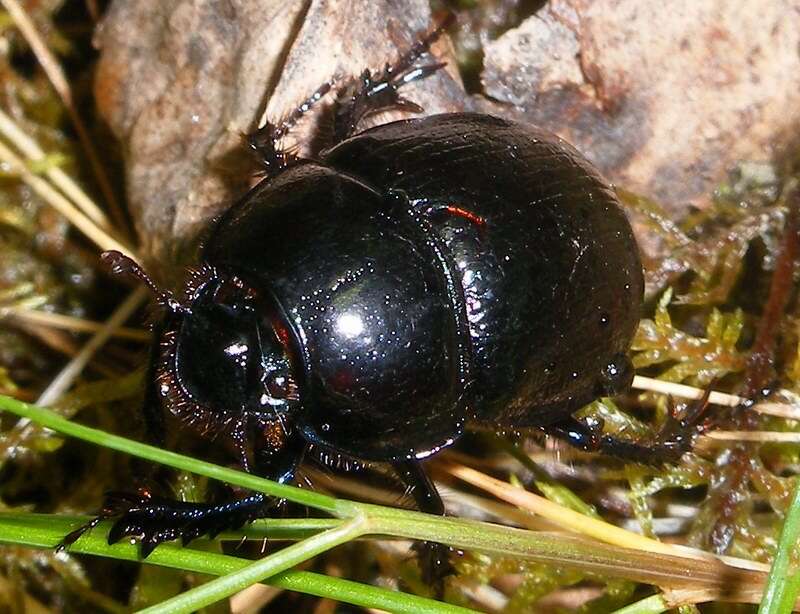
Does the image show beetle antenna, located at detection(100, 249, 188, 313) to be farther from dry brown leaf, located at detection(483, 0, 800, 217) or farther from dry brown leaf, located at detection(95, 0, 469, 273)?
dry brown leaf, located at detection(483, 0, 800, 217)

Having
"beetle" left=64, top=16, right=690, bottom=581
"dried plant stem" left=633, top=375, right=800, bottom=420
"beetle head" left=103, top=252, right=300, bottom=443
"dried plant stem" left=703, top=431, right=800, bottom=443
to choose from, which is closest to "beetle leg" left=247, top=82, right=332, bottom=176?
"beetle" left=64, top=16, right=690, bottom=581

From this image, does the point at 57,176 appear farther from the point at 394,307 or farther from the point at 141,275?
the point at 394,307

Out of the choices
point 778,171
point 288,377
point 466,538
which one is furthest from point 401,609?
point 778,171

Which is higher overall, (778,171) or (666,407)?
(778,171)

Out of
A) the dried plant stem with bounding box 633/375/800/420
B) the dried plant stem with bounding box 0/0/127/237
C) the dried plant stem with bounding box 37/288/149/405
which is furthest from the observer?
the dried plant stem with bounding box 0/0/127/237

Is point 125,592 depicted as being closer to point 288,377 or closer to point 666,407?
point 288,377

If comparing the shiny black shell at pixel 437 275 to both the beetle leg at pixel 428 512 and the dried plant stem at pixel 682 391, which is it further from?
the dried plant stem at pixel 682 391

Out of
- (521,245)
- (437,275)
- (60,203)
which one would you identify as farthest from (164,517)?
(60,203)
